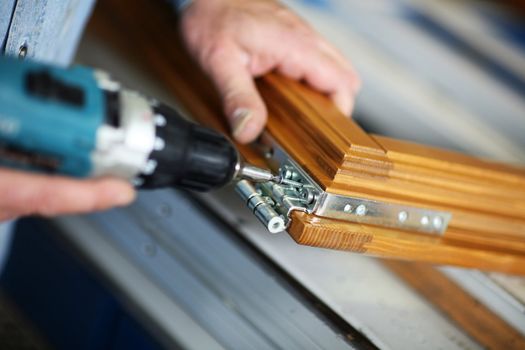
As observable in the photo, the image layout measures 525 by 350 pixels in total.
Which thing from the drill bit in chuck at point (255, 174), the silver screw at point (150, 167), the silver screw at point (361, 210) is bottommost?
the silver screw at point (361, 210)

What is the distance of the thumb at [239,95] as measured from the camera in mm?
718

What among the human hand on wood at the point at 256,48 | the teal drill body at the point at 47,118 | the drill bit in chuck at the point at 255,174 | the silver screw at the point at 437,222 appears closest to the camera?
the teal drill body at the point at 47,118

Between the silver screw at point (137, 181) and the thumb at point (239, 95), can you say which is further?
the thumb at point (239, 95)

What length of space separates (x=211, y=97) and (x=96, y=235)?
0.28 m

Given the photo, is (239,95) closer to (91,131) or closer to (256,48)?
(256,48)

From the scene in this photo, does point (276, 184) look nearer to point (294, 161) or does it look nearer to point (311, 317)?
point (294, 161)

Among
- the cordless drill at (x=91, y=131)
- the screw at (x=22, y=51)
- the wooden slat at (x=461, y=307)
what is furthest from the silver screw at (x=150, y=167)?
the wooden slat at (x=461, y=307)

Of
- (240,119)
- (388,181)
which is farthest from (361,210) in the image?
(240,119)

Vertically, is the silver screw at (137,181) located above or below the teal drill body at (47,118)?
below

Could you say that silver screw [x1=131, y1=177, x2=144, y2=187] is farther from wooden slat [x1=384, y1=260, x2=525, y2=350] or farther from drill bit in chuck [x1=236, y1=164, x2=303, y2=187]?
wooden slat [x1=384, y1=260, x2=525, y2=350]

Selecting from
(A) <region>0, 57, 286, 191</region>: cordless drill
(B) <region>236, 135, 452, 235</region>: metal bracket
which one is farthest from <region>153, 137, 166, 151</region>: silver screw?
(B) <region>236, 135, 452, 235</region>: metal bracket

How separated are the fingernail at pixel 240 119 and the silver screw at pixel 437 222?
0.21 m

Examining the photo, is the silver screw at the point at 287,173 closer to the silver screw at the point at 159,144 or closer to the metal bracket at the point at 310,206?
the metal bracket at the point at 310,206

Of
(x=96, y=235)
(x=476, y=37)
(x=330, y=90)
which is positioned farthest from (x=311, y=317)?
(x=476, y=37)
